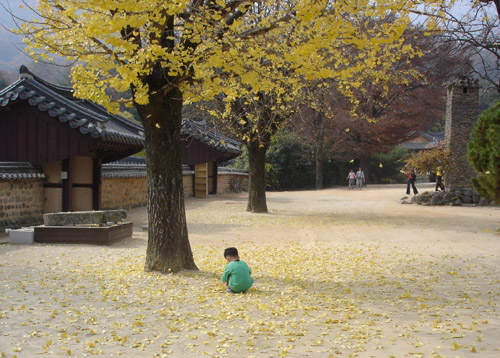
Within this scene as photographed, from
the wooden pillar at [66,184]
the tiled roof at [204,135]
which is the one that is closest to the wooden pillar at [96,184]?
the wooden pillar at [66,184]

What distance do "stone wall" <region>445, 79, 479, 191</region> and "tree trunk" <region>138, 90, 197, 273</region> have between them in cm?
1742

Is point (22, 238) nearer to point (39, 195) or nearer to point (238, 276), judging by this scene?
point (39, 195)

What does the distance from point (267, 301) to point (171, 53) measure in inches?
133

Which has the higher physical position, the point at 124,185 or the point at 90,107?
the point at 90,107

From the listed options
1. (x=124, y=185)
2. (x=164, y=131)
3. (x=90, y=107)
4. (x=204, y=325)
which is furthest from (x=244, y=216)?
(x=204, y=325)

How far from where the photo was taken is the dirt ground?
462cm

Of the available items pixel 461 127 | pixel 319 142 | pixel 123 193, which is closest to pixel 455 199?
pixel 461 127

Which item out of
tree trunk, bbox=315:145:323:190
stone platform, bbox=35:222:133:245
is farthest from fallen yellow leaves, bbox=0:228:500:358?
tree trunk, bbox=315:145:323:190

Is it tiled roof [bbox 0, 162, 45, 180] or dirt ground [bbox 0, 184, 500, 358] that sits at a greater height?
tiled roof [bbox 0, 162, 45, 180]

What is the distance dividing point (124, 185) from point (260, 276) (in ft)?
39.3

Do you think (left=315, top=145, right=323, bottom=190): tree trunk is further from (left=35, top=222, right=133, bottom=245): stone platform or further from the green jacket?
the green jacket

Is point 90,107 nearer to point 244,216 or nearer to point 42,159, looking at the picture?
point 42,159

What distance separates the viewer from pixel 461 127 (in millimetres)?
22109

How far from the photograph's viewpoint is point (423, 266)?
28.6 ft
